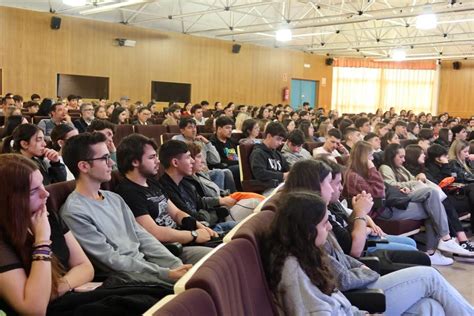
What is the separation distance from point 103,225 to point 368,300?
1.30 metres

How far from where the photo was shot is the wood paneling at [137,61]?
1262 cm

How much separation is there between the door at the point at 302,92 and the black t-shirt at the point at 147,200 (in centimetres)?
1723

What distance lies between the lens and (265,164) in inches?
208

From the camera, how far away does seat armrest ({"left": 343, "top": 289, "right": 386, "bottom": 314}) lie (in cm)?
234

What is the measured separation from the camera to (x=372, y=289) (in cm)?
243

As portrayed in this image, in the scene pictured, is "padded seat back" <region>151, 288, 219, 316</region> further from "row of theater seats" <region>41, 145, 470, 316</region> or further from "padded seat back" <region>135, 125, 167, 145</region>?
"padded seat back" <region>135, 125, 167, 145</region>

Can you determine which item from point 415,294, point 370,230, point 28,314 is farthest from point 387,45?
point 28,314

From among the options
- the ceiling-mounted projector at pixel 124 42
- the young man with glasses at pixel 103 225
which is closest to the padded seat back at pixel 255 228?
the young man with glasses at pixel 103 225

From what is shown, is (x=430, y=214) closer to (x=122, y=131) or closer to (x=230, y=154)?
(x=230, y=154)

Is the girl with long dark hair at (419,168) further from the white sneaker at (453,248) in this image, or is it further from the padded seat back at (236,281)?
the padded seat back at (236,281)

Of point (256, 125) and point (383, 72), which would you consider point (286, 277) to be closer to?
point (256, 125)

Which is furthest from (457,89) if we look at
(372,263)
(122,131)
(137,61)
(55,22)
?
(372,263)

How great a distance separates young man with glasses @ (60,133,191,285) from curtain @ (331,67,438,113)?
19914 millimetres

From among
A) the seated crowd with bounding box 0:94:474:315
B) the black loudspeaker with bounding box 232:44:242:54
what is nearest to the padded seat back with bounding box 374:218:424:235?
the seated crowd with bounding box 0:94:474:315
